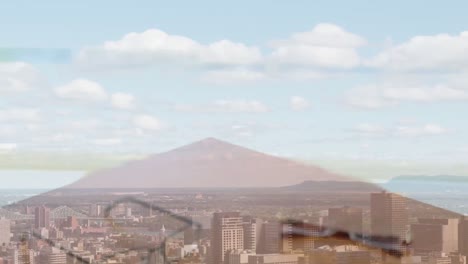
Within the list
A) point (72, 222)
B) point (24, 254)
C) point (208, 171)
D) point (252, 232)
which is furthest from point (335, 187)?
point (24, 254)

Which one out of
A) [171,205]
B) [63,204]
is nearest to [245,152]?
[171,205]

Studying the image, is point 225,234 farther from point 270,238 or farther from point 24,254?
point 24,254

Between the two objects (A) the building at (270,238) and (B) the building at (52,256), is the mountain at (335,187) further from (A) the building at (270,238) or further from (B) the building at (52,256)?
(B) the building at (52,256)

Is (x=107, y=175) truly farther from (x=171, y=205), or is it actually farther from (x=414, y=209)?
(x=414, y=209)

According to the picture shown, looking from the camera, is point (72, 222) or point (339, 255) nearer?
point (339, 255)

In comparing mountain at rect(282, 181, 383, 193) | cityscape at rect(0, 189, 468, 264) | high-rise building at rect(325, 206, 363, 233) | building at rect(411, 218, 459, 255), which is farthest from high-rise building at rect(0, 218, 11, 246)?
building at rect(411, 218, 459, 255)

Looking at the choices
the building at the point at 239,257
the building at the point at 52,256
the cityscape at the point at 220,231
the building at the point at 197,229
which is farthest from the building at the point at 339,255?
the building at the point at 52,256
